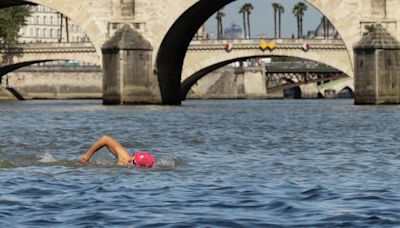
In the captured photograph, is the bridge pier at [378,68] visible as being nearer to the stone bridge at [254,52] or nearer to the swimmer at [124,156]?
the stone bridge at [254,52]

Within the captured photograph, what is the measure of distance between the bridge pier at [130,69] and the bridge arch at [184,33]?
0.97 meters

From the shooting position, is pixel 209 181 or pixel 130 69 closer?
pixel 209 181

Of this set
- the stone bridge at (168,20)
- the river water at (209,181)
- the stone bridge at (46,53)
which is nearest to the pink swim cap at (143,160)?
the river water at (209,181)

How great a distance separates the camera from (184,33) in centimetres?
7456

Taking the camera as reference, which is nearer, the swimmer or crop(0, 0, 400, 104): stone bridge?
the swimmer

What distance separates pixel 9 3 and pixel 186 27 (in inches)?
546

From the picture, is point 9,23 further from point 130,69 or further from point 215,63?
point 130,69

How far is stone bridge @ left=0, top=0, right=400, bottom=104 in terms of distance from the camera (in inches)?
2640

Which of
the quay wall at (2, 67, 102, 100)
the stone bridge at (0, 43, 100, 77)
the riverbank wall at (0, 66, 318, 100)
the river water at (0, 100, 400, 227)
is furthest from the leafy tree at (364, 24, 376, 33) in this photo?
the quay wall at (2, 67, 102, 100)

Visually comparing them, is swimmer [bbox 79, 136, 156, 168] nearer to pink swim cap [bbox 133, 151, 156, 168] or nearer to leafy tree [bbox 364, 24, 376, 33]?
pink swim cap [bbox 133, 151, 156, 168]

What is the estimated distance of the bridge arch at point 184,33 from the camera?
68125mm

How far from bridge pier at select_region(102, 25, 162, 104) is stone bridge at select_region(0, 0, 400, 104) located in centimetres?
13

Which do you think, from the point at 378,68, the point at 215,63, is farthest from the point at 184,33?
the point at 215,63

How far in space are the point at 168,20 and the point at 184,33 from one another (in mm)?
3330
